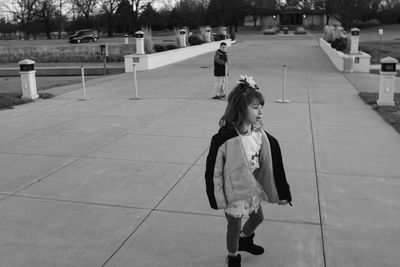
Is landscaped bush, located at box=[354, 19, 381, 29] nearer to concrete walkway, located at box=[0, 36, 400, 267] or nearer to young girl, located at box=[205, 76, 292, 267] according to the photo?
concrete walkway, located at box=[0, 36, 400, 267]

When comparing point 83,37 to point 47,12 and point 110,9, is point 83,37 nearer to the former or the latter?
point 110,9

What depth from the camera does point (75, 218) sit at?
4680 millimetres

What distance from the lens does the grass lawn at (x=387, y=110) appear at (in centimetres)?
912

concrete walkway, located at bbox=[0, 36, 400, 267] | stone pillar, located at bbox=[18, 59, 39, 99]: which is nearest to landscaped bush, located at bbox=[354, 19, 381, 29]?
concrete walkway, located at bbox=[0, 36, 400, 267]

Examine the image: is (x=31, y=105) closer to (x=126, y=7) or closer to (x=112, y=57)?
(x=112, y=57)

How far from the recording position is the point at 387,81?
1059 centimetres

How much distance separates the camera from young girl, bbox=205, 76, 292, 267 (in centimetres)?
333

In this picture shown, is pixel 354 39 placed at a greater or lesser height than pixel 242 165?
greater

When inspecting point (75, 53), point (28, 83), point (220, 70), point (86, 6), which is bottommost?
Result: point (75, 53)

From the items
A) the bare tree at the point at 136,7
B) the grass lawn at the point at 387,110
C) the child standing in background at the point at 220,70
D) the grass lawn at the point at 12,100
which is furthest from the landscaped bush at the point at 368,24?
the grass lawn at the point at 12,100

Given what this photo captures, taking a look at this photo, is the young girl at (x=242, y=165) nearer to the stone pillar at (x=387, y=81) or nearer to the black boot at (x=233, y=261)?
the black boot at (x=233, y=261)

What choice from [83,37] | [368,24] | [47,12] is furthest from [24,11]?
[368,24]

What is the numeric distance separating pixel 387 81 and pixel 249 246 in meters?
8.04

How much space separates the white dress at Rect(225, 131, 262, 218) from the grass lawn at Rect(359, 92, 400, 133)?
19.2ft
